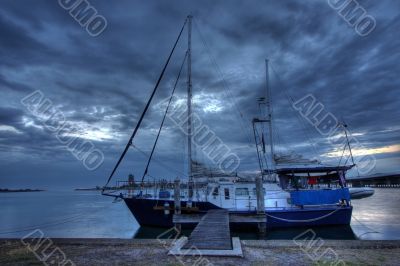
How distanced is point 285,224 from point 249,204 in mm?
3127

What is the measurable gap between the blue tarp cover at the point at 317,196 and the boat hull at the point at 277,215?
541 mm

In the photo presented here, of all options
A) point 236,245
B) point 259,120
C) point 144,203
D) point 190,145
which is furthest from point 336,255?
point 259,120

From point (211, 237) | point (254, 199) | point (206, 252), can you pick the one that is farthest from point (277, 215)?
point (206, 252)

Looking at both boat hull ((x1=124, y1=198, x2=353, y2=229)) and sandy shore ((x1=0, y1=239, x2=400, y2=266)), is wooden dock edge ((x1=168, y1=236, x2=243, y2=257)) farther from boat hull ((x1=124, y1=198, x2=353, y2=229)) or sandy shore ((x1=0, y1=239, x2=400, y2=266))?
boat hull ((x1=124, y1=198, x2=353, y2=229))

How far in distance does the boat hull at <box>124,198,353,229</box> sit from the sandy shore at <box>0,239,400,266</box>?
474 inches

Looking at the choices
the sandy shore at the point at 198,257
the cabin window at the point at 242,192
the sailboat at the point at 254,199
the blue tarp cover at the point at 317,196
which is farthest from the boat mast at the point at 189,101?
the sandy shore at the point at 198,257

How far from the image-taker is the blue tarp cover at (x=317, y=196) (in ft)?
74.8

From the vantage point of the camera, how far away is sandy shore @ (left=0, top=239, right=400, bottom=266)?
7812mm

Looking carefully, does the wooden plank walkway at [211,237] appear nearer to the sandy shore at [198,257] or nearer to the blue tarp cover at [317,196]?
the sandy shore at [198,257]

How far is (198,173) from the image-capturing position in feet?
76.4

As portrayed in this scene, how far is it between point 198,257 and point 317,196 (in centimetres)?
1746

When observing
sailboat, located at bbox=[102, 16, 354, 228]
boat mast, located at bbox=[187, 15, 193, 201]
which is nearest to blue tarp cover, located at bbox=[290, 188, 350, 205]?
sailboat, located at bbox=[102, 16, 354, 228]

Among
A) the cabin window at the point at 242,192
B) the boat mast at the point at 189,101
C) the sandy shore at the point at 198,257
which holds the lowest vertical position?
the sandy shore at the point at 198,257

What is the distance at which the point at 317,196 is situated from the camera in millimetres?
23016
